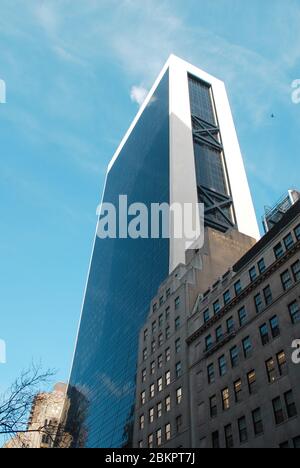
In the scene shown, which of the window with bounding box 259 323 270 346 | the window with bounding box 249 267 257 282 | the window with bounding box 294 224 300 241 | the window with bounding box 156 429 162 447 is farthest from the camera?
the window with bounding box 156 429 162 447

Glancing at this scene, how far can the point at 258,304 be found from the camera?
151 feet

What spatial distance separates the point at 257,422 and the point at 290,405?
4436 millimetres

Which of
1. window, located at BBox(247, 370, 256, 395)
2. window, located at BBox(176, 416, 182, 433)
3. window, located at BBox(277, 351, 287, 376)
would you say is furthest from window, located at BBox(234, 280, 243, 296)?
window, located at BBox(176, 416, 182, 433)

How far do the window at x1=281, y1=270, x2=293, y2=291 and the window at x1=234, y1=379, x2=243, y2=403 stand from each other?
33.4ft

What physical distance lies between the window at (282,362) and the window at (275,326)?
211 centimetres

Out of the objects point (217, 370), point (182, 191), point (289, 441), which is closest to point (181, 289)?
point (217, 370)

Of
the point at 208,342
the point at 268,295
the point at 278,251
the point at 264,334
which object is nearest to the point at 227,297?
the point at 208,342

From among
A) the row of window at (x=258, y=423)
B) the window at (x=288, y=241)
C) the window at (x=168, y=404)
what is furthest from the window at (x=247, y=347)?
the window at (x=168, y=404)

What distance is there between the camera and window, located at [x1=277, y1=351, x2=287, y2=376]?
3812cm

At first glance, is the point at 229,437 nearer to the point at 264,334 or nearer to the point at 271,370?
the point at 271,370

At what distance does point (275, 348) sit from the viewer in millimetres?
40156

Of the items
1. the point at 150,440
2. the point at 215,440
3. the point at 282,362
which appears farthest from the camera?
the point at 150,440

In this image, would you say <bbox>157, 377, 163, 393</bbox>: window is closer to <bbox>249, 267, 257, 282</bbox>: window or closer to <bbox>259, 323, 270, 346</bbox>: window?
<bbox>249, 267, 257, 282</bbox>: window

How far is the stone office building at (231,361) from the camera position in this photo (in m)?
38.4
